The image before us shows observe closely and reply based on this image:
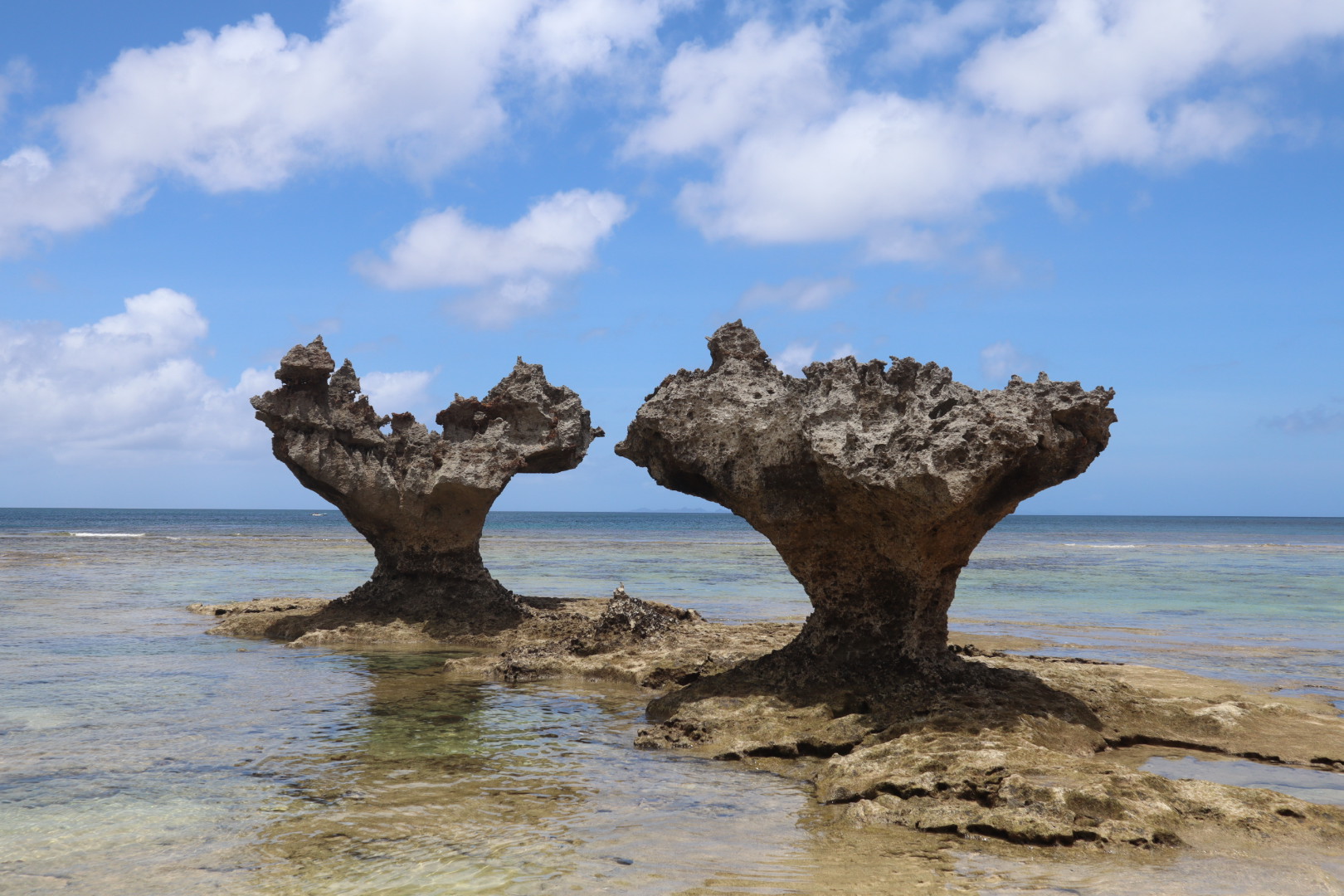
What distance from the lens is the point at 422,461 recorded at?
1388 centimetres

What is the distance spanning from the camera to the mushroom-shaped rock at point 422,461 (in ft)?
45.4

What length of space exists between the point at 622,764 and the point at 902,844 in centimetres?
248

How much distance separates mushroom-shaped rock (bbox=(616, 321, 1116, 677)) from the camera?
286 inches

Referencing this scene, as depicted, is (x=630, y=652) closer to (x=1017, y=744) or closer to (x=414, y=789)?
(x=414, y=789)

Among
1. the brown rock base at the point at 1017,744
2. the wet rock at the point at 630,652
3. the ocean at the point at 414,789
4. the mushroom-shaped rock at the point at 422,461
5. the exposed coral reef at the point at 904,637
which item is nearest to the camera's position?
the ocean at the point at 414,789

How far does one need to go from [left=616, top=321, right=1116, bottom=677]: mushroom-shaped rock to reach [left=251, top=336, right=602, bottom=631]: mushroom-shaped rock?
486cm

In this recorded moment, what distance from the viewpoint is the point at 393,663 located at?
11867 mm

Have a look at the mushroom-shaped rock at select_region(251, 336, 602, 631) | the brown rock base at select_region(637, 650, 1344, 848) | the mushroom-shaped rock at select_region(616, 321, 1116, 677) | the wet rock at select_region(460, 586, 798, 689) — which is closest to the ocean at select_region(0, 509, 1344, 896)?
the brown rock base at select_region(637, 650, 1344, 848)

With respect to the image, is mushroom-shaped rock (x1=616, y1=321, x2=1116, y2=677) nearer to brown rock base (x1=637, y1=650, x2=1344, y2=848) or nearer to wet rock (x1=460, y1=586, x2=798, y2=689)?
brown rock base (x1=637, y1=650, x2=1344, y2=848)

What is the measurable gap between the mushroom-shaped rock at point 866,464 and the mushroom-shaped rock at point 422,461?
4.86 m

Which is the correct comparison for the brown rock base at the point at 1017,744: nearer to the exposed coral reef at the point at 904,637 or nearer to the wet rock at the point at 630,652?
the exposed coral reef at the point at 904,637

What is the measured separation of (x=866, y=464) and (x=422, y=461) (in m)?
7.96

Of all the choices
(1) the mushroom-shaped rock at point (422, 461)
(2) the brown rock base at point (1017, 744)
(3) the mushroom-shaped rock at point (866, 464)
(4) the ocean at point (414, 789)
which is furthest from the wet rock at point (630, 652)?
(3) the mushroom-shaped rock at point (866, 464)

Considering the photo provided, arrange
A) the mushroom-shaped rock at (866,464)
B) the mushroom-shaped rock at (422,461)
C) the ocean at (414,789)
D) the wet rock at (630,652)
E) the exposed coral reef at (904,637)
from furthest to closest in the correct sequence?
the mushroom-shaped rock at (422,461) < the wet rock at (630,652) < the mushroom-shaped rock at (866,464) < the exposed coral reef at (904,637) < the ocean at (414,789)
